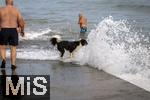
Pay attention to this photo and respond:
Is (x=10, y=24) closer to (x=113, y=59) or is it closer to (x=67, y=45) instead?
(x=113, y=59)

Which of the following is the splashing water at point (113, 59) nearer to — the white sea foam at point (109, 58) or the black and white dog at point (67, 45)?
the white sea foam at point (109, 58)

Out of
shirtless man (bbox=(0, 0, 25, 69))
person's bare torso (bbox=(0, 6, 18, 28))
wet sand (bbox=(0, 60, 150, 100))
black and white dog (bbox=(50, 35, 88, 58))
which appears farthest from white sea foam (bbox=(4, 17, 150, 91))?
person's bare torso (bbox=(0, 6, 18, 28))

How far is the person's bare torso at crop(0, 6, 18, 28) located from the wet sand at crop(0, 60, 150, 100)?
3.99ft

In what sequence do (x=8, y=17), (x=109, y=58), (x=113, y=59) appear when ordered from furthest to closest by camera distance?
(x=109, y=58)
(x=113, y=59)
(x=8, y=17)

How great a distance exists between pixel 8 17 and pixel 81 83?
6.95 feet

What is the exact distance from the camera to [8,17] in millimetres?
9602

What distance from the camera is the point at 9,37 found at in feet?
32.1

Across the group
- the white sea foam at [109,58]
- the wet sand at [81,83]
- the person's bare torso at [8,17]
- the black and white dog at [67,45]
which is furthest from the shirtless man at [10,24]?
the black and white dog at [67,45]

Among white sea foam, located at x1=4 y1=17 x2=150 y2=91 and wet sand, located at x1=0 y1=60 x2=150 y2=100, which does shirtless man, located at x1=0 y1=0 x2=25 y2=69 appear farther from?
white sea foam, located at x1=4 y1=17 x2=150 y2=91

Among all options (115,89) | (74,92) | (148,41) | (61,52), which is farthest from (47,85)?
(148,41)

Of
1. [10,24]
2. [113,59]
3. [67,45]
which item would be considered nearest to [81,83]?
[10,24]

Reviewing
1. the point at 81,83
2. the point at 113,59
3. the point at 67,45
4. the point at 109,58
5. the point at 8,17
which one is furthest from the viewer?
the point at 67,45

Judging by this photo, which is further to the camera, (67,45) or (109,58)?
(67,45)

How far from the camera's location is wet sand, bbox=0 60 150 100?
8367mm
